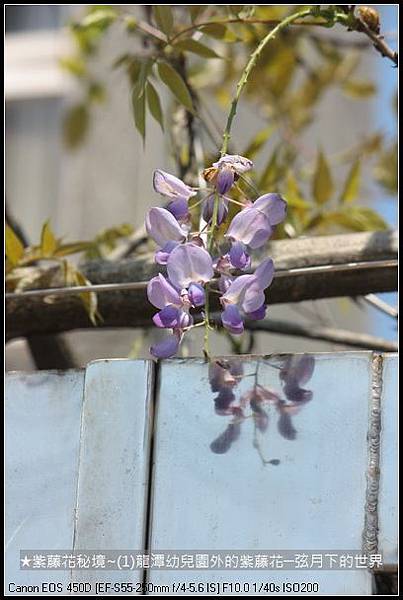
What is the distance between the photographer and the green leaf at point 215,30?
3.83 feet

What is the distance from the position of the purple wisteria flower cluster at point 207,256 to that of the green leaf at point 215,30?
11.1 inches

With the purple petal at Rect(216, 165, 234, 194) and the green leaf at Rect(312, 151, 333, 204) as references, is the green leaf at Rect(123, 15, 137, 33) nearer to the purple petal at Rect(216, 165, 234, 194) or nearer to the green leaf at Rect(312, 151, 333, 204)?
the green leaf at Rect(312, 151, 333, 204)

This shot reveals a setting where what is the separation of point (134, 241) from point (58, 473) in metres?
0.59

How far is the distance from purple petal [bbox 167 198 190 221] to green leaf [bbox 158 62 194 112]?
21 centimetres

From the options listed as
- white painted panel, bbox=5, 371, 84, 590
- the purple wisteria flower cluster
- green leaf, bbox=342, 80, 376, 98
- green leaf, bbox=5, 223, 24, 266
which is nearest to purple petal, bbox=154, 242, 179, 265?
the purple wisteria flower cluster

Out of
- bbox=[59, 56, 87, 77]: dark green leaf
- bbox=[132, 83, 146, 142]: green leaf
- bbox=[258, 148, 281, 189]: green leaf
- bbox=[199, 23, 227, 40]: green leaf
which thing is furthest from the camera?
bbox=[59, 56, 87, 77]: dark green leaf

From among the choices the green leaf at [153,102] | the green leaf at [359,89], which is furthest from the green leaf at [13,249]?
the green leaf at [359,89]

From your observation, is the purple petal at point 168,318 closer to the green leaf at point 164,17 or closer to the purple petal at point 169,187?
the purple petal at point 169,187

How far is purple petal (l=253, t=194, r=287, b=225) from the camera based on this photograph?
936 mm

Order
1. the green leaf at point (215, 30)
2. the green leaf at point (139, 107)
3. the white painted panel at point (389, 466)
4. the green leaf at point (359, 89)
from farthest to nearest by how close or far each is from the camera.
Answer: the green leaf at point (359, 89) → the green leaf at point (215, 30) → the green leaf at point (139, 107) → the white painted panel at point (389, 466)

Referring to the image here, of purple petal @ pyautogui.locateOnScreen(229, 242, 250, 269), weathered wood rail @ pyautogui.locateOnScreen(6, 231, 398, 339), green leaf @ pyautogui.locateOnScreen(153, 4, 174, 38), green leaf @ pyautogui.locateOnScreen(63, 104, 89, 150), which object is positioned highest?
green leaf @ pyautogui.locateOnScreen(63, 104, 89, 150)

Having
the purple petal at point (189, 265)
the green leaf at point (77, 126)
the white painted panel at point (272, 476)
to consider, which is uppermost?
the green leaf at point (77, 126)

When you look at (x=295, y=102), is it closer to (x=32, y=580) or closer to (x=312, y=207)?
(x=312, y=207)

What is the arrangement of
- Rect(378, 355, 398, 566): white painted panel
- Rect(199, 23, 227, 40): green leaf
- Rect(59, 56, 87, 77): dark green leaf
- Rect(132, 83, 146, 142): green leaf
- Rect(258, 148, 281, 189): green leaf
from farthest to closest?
Rect(59, 56, 87, 77): dark green leaf < Rect(258, 148, 281, 189): green leaf < Rect(199, 23, 227, 40): green leaf < Rect(132, 83, 146, 142): green leaf < Rect(378, 355, 398, 566): white painted panel
